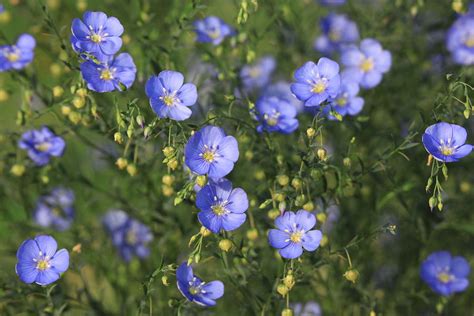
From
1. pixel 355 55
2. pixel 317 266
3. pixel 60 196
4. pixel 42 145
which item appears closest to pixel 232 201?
pixel 317 266

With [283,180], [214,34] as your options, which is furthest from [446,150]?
[214,34]

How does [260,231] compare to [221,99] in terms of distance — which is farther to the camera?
[221,99]

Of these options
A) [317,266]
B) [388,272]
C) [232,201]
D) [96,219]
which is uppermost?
[232,201]

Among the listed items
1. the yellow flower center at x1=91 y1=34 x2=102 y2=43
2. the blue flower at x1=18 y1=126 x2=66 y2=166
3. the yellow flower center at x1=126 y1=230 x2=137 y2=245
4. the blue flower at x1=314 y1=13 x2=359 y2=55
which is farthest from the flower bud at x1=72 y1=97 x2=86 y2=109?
the blue flower at x1=314 y1=13 x2=359 y2=55

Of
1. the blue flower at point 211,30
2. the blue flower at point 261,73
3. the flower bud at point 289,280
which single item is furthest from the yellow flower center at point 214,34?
the flower bud at point 289,280

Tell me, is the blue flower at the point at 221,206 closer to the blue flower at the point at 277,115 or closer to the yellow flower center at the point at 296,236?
the yellow flower center at the point at 296,236

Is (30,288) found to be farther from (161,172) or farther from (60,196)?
(60,196)
